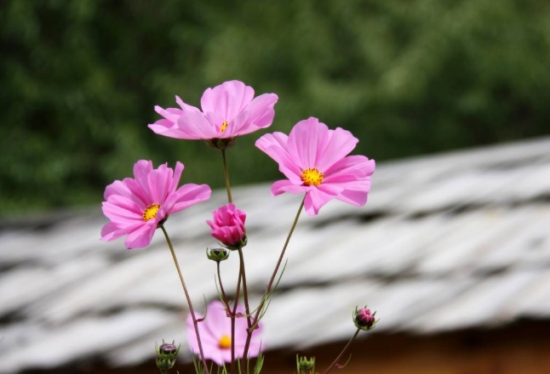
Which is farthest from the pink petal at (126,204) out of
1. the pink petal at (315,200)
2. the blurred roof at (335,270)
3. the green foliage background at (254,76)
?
the green foliage background at (254,76)

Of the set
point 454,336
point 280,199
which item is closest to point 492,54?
point 280,199

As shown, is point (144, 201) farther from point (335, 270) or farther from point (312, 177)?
point (335, 270)

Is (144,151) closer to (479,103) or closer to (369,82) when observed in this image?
(369,82)

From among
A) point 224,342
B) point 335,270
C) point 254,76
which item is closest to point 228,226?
point 224,342

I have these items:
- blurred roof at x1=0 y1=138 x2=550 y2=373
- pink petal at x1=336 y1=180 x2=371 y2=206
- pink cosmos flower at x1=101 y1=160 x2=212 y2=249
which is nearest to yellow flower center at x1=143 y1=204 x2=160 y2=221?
pink cosmos flower at x1=101 y1=160 x2=212 y2=249

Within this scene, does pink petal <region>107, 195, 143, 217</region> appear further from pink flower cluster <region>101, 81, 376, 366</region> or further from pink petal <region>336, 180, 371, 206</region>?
pink petal <region>336, 180, 371, 206</region>
